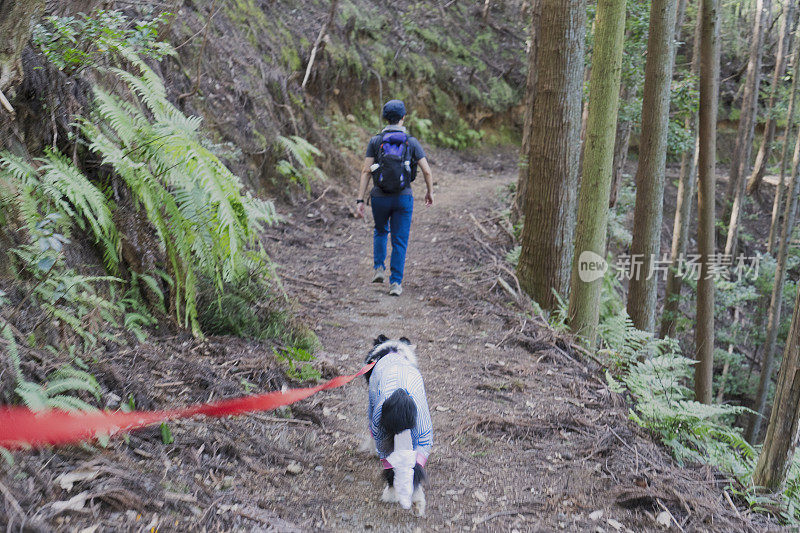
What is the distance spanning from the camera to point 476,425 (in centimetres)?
441

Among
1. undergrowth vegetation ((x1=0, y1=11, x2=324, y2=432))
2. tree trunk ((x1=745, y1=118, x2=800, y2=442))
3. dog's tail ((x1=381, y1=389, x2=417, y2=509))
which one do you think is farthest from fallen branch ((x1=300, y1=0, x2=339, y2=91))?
tree trunk ((x1=745, y1=118, x2=800, y2=442))

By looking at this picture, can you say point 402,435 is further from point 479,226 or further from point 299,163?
point 299,163

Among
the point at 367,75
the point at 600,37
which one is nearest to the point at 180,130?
the point at 600,37

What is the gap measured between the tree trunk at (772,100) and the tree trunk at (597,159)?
1402cm

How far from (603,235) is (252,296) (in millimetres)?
4130

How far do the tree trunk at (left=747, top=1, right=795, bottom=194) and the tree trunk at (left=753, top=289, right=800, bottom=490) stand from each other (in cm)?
1686

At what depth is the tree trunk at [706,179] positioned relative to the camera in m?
8.88

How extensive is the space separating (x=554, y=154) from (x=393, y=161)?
2035 millimetres

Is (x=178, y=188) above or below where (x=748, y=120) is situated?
below

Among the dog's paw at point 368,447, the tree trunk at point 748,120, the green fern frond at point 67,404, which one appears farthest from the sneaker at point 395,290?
→ the tree trunk at point 748,120

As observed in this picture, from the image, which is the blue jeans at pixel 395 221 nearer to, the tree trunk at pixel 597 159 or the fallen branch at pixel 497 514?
the tree trunk at pixel 597 159

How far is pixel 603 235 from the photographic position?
671 centimetres

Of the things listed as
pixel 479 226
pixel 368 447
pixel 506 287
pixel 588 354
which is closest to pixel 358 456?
pixel 368 447

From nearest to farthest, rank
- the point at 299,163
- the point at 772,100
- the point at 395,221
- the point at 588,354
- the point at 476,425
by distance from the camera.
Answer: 1. the point at 476,425
2. the point at 588,354
3. the point at 395,221
4. the point at 299,163
5. the point at 772,100
